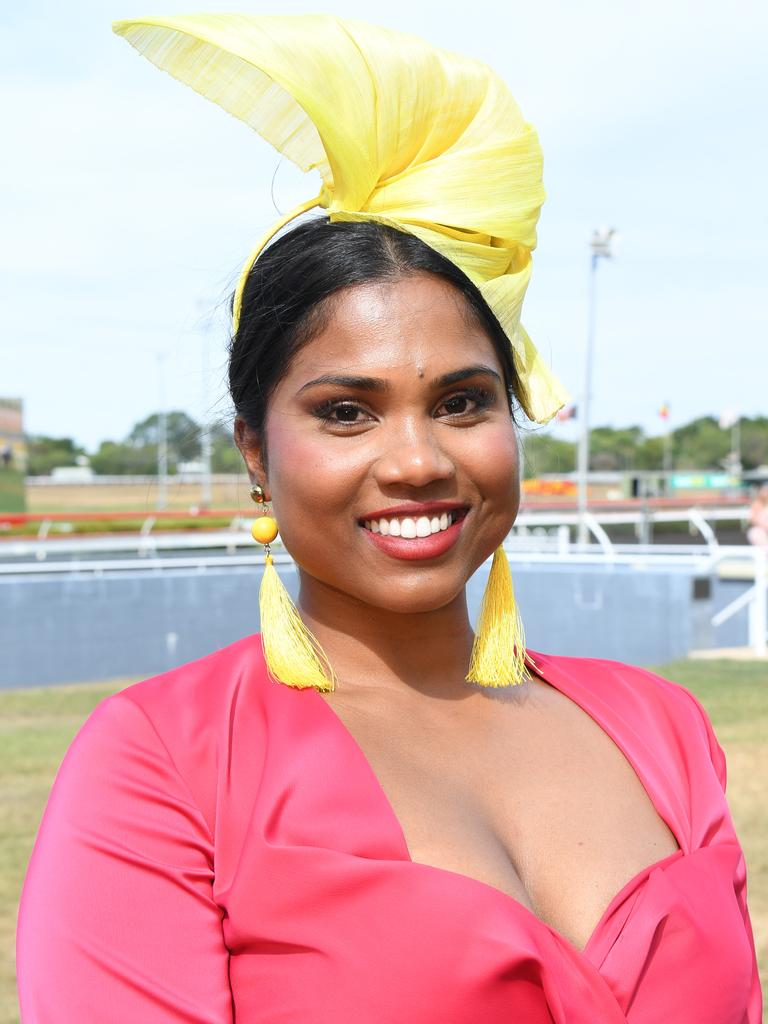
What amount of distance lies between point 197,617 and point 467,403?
11.6 meters

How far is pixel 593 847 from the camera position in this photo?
1.61 meters

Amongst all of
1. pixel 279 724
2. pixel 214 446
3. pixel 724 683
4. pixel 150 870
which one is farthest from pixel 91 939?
pixel 724 683

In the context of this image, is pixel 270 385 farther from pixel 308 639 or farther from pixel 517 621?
pixel 517 621

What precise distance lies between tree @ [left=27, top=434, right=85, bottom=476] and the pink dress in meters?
64.6

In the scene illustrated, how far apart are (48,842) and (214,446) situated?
4.46ft

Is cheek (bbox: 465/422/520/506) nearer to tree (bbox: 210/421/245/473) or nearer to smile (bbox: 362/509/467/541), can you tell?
smile (bbox: 362/509/467/541)

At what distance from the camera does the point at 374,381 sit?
1.55 m

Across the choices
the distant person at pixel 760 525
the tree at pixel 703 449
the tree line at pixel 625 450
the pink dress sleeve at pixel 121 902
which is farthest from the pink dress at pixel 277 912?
the tree at pixel 703 449

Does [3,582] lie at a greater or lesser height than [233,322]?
lesser

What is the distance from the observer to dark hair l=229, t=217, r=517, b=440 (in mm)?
1596

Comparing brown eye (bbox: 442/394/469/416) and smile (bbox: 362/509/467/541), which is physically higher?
brown eye (bbox: 442/394/469/416)

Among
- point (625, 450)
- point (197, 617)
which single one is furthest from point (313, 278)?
point (625, 450)

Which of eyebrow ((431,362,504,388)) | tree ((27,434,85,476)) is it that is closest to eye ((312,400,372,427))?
eyebrow ((431,362,504,388))

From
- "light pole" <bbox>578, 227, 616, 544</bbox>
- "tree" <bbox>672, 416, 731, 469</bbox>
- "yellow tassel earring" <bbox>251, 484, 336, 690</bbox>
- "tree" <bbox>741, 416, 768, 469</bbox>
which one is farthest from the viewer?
"tree" <bbox>741, 416, 768, 469</bbox>
